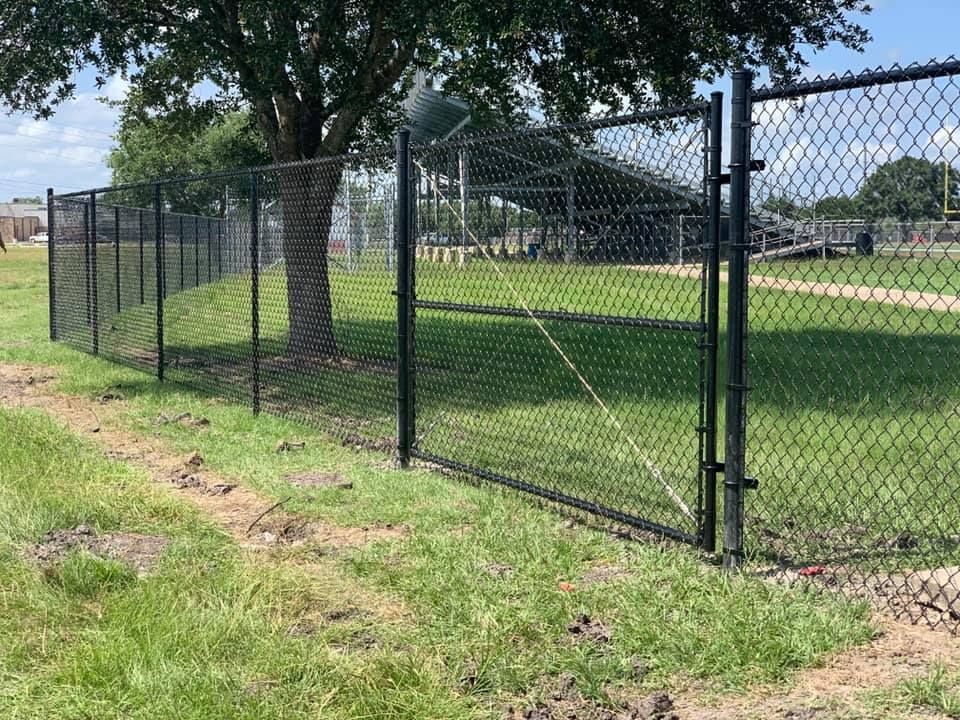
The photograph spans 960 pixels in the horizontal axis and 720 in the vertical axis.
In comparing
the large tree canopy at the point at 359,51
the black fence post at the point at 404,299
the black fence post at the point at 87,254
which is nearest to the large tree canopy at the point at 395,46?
the large tree canopy at the point at 359,51

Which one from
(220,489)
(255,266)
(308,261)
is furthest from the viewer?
(308,261)

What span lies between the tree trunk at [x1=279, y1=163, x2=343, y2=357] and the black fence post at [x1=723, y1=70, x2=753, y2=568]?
6.53 metres

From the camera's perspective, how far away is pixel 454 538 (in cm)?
534

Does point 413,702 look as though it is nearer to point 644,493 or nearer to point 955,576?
point 955,576

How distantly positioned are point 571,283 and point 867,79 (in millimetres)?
2275

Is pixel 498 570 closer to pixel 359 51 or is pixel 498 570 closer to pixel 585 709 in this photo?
pixel 585 709

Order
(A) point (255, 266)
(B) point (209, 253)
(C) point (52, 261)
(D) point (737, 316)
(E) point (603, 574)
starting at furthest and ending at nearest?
1. (B) point (209, 253)
2. (C) point (52, 261)
3. (A) point (255, 266)
4. (E) point (603, 574)
5. (D) point (737, 316)

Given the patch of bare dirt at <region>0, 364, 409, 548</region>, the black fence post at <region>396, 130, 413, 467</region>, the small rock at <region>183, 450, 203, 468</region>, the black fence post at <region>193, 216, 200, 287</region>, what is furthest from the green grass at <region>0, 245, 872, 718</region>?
the black fence post at <region>193, 216, 200, 287</region>

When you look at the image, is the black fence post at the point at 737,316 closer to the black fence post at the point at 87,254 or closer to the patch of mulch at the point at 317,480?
the patch of mulch at the point at 317,480

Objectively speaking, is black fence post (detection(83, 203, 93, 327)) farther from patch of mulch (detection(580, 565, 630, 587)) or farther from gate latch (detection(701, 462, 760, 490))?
gate latch (detection(701, 462, 760, 490))

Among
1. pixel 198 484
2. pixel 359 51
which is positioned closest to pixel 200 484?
pixel 198 484

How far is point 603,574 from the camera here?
191 inches

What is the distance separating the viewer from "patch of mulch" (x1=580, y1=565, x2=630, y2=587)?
15.6 feet

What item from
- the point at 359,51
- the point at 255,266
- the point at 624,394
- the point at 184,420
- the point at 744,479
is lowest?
the point at 184,420
